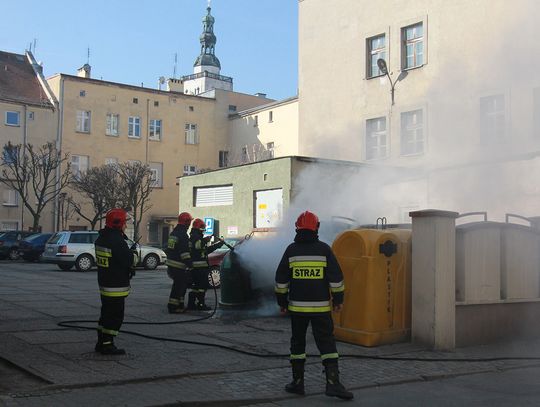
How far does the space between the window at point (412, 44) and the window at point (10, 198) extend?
26866 millimetres

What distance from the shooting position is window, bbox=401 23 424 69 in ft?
68.0

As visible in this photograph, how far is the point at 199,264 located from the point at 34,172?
90.2ft

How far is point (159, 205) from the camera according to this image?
43.6 metres

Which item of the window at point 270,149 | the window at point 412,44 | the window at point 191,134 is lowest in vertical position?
the window at point 270,149

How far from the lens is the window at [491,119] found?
11084mm

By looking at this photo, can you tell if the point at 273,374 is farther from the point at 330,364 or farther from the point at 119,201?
the point at 119,201

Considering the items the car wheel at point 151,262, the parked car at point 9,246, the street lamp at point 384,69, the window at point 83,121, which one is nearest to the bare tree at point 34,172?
the window at point 83,121

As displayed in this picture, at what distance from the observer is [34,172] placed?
116ft

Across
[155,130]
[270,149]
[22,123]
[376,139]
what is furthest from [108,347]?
[155,130]

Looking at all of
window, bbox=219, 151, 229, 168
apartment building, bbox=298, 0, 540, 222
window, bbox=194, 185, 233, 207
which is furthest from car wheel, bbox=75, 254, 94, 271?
window, bbox=219, 151, 229, 168

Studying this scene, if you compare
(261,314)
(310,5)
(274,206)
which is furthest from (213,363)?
(310,5)

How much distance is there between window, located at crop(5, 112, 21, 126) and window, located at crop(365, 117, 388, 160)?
26.0 m

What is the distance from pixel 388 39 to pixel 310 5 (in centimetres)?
533

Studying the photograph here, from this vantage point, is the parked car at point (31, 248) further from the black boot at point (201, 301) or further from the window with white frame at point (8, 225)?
the black boot at point (201, 301)
